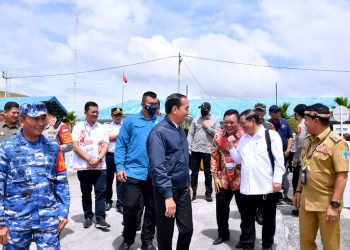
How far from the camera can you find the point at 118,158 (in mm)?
4602

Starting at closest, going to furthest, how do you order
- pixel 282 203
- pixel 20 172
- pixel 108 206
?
pixel 20 172 → pixel 108 206 → pixel 282 203

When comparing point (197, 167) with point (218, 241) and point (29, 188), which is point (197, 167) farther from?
point (29, 188)

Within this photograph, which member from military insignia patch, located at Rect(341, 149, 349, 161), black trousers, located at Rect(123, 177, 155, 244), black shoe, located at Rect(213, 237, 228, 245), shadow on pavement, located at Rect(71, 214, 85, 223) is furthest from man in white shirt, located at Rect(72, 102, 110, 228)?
military insignia patch, located at Rect(341, 149, 349, 161)

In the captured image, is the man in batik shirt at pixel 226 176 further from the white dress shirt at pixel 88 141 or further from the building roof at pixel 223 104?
the building roof at pixel 223 104

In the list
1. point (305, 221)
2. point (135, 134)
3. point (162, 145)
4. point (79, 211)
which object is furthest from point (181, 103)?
point (79, 211)

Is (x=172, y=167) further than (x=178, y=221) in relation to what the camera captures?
No

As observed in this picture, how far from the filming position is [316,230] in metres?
3.59

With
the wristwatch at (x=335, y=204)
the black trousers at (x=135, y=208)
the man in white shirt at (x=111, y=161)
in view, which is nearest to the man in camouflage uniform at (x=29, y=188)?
the black trousers at (x=135, y=208)

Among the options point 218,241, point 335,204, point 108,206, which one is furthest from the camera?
point 108,206

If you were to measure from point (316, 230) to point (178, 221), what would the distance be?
1379 millimetres

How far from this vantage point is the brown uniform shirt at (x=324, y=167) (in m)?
3.31

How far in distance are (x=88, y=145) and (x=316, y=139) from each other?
11.1 ft

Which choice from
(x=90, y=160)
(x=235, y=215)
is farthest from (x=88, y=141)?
(x=235, y=215)

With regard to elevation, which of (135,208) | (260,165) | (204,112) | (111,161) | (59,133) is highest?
(204,112)
